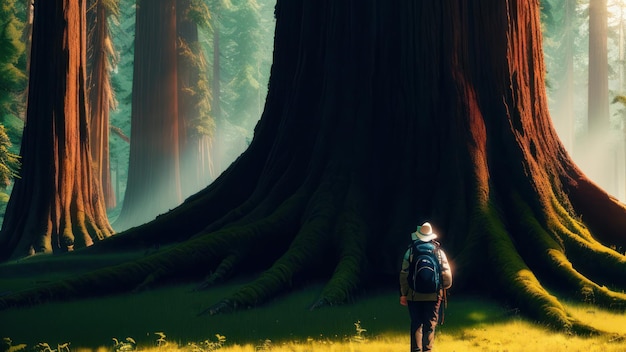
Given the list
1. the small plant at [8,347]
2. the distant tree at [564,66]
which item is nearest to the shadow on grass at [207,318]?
the small plant at [8,347]

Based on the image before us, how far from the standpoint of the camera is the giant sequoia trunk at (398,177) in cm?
931

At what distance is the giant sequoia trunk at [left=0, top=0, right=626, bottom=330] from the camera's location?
30.6ft

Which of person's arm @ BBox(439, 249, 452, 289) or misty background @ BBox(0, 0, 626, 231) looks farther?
misty background @ BBox(0, 0, 626, 231)

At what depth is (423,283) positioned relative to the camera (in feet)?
20.9

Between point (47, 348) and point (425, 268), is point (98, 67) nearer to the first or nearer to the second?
point (47, 348)

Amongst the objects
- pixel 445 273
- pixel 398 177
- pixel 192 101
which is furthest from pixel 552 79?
pixel 445 273

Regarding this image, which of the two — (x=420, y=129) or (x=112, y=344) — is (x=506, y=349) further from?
(x=420, y=129)

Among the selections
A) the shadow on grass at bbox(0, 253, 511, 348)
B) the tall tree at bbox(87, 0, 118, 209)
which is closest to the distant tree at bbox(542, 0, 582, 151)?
the tall tree at bbox(87, 0, 118, 209)

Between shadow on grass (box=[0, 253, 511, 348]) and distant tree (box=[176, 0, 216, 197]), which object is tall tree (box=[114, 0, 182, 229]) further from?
shadow on grass (box=[0, 253, 511, 348])

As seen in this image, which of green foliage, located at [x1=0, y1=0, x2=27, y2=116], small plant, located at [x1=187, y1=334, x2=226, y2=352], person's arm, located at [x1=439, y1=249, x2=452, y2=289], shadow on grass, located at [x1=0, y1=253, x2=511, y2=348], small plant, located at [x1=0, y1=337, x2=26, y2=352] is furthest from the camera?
green foliage, located at [x1=0, y1=0, x2=27, y2=116]

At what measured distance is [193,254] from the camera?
9.62 meters

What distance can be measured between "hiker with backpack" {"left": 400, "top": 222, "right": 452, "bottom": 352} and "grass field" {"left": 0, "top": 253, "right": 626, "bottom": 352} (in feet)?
1.16

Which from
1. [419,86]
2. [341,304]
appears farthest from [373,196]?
[341,304]

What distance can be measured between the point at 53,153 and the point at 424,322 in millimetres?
11447
